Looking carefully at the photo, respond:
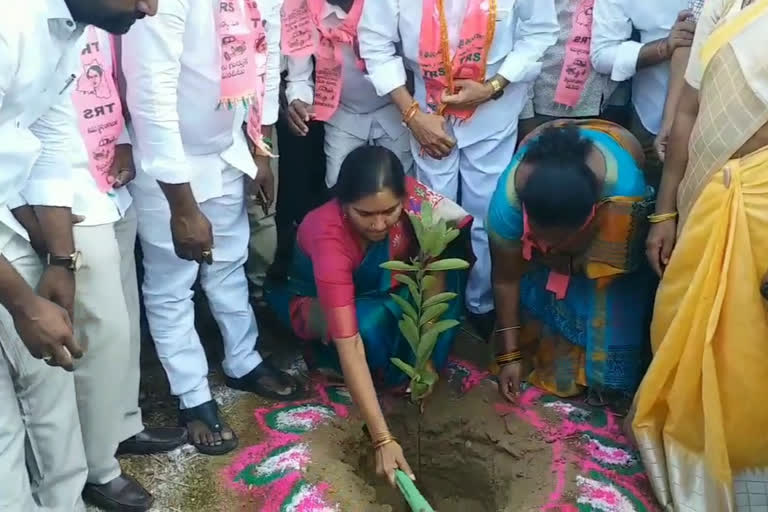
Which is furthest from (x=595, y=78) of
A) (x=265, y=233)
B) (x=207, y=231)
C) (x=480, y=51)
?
(x=207, y=231)

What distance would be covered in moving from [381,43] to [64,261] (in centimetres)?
145

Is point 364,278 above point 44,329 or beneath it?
beneath

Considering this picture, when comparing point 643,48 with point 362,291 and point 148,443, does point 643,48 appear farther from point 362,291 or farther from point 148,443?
point 148,443

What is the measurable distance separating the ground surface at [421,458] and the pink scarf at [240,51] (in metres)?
1.05

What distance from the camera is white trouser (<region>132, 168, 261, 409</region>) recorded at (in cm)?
262

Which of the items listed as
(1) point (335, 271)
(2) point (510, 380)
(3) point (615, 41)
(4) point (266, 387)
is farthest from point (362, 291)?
(3) point (615, 41)

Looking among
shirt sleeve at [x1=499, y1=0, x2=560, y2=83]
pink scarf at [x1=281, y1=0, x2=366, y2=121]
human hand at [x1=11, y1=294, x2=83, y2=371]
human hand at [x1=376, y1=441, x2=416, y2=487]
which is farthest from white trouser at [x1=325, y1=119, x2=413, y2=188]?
human hand at [x1=11, y1=294, x2=83, y2=371]

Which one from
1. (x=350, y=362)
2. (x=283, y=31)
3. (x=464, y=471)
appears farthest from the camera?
(x=283, y=31)

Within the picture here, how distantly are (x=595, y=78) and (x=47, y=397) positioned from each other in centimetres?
216

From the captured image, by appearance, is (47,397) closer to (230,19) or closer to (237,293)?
(237,293)

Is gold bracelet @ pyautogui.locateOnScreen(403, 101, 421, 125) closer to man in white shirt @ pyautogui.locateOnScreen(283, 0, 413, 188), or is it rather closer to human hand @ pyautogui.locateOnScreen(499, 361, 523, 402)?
man in white shirt @ pyautogui.locateOnScreen(283, 0, 413, 188)

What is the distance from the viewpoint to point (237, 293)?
2943 mm

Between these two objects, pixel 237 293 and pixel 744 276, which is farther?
pixel 237 293

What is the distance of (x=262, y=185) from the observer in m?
2.99
